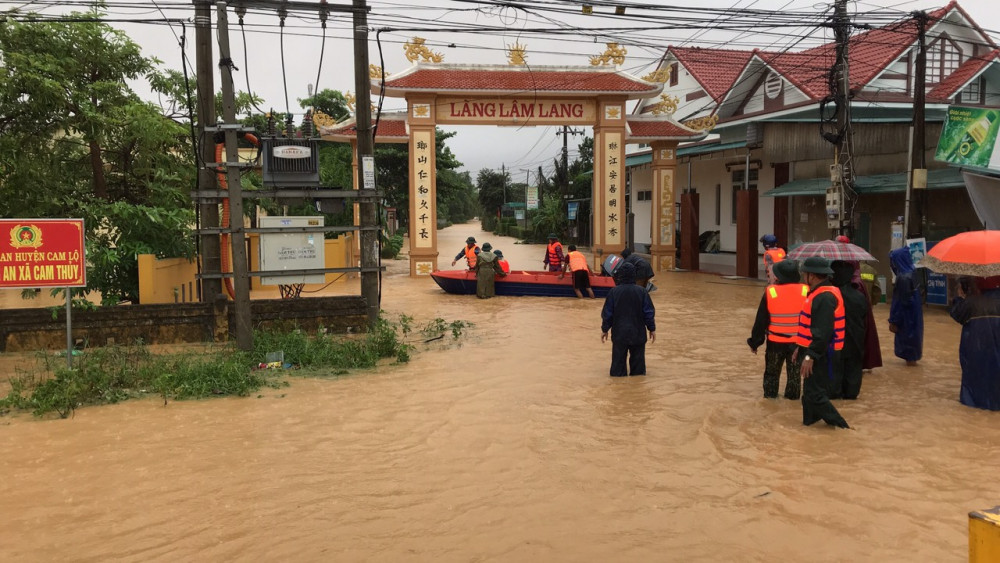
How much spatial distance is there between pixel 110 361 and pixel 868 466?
8812 millimetres

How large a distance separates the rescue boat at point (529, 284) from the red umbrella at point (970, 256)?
10.5m

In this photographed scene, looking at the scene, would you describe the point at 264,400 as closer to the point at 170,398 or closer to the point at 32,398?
the point at 170,398

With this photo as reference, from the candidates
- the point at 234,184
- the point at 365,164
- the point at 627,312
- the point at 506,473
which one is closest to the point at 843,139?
the point at 627,312

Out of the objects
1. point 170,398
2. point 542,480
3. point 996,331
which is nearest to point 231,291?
point 170,398

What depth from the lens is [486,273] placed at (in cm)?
1792

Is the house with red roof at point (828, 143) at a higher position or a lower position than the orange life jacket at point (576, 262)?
higher

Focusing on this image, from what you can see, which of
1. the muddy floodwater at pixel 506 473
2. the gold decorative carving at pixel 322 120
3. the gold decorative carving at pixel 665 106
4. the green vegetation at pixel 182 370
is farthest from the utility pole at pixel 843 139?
the gold decorative carving at pixel 322 120

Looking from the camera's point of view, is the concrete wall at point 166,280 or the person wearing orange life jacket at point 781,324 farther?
the concrete wall at point 166,280

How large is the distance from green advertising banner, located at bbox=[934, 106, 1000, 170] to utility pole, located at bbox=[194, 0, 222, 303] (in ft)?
41.4

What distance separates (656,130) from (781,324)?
17.6 meters

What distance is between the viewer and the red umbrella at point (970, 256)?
23.5ft

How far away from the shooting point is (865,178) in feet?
Result: 54.9

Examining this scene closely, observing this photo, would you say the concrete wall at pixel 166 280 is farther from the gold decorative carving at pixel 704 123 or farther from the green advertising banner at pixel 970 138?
the gold decorative carving at pixel 704 123

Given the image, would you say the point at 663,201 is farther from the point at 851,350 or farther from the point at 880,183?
the point at 851,350
